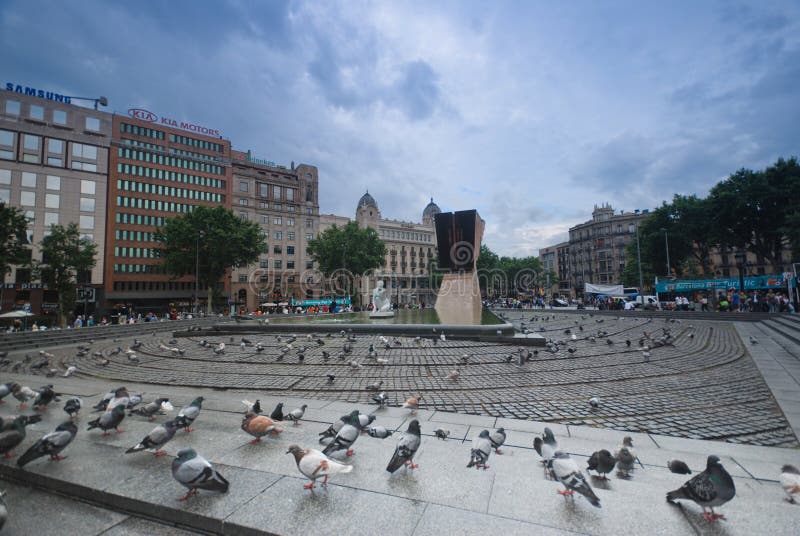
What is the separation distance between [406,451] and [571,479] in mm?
1591

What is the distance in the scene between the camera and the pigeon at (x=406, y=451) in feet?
11.9

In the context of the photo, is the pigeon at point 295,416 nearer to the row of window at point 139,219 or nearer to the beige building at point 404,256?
the row of window at point 139,219

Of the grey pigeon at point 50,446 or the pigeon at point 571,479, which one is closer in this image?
the pigeon at point 571,479

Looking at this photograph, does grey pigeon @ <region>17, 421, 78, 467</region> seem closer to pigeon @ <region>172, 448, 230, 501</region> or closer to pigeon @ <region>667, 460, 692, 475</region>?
pigeon @ <region>172, 448, 230, 501</region>

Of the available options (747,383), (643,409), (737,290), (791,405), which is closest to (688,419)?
(643,409)

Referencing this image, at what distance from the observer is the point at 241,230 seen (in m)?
46.8

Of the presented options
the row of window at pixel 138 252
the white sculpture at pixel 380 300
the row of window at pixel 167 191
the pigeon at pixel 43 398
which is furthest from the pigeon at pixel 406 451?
the row of window at pixel 167 191

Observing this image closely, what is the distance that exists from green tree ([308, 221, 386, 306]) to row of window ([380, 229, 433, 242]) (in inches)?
1056

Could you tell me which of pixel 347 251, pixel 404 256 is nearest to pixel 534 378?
pixel 347 251

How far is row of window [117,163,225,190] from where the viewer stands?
56.4 m

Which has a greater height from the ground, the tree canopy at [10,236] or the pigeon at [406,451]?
the tree canopy at [10,236]

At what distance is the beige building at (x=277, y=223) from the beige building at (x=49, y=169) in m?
19.5

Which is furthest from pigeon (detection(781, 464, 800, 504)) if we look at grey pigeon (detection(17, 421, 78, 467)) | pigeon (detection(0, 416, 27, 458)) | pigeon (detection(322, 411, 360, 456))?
pigeon (detection(0, 416, 27, 458))

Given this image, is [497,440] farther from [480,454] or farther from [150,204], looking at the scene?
[150,204]
